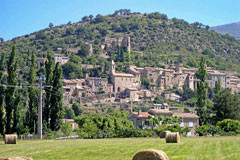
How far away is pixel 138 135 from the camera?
4622cm

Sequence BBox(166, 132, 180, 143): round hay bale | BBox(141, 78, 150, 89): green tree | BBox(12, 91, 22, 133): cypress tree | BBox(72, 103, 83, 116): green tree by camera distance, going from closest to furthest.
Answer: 1. BBox(166, 132, 180, 143): round hay bale
2. BBox(12, 91, 22, 133): cypress tree
3. BBox(72, 103, 83, 116): green tree
4. BBox(141, 78, 150, 89): green tree

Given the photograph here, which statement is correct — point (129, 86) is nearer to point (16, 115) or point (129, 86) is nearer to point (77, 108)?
point (77, 108)

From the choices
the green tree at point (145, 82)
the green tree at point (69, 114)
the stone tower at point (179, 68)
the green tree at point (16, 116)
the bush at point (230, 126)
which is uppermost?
the stone tower at point (179, 68)

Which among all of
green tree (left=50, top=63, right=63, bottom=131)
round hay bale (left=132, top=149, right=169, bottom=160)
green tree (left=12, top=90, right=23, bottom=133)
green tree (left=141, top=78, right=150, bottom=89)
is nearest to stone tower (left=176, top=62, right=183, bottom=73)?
green tree (left=141, top=78, right=150, bottom=89)

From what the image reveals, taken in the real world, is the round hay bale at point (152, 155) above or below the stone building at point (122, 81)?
below

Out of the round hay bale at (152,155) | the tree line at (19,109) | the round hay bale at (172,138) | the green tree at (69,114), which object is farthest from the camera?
the green tree at (69,114)

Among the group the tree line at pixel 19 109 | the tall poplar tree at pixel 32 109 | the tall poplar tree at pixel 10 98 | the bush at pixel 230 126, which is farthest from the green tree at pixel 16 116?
the bush at pixel 230 126

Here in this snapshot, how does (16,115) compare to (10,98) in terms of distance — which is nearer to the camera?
(16,115)

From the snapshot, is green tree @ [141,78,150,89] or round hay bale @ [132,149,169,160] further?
green tree @ [141,78,150,89]

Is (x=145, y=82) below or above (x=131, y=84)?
above

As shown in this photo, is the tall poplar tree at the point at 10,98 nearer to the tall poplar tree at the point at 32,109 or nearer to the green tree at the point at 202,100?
the tall poplar tree at the point at 32,109

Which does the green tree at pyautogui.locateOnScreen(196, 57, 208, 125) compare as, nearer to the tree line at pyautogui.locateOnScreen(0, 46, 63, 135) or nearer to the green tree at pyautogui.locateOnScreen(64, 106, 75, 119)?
the tree line at pyautogui.locateOnScreen(0, 46, 63, 135)

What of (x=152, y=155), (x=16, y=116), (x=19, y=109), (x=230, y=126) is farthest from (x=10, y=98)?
(x=152, y=155)

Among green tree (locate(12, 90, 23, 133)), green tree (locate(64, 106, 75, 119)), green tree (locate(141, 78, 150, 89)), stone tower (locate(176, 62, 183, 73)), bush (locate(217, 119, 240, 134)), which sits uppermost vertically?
stone tower (locate(176, 62, 183, 73))
